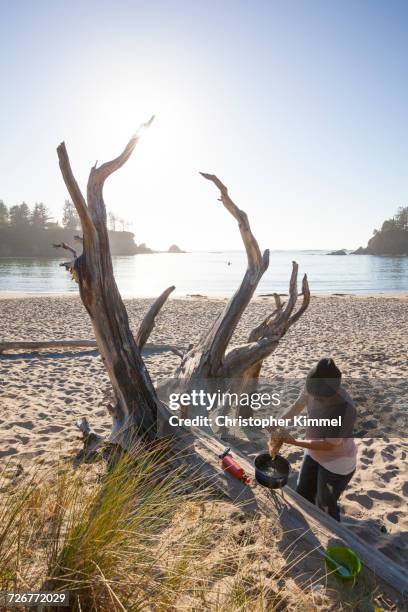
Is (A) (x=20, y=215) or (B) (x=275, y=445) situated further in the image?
(A) (x=20, y=215)

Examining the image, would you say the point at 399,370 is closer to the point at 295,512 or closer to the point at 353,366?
the point at 353,366

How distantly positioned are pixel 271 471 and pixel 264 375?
15.3ft

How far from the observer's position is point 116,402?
13.8 feet

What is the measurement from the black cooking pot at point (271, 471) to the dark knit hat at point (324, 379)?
650 mm

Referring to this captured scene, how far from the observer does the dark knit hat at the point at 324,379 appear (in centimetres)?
304

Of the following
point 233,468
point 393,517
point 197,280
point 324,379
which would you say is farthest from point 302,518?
point 197,280

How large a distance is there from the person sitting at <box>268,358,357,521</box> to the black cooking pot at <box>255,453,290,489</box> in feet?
0.44

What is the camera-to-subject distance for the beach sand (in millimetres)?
3727

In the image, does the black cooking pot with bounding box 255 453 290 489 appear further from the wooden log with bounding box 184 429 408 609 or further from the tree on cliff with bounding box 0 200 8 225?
the tree on cliff with bounding box 0 200 8 225

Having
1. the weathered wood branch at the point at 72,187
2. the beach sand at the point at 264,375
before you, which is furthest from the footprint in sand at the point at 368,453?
the weathered wood branch at the point at 72,187

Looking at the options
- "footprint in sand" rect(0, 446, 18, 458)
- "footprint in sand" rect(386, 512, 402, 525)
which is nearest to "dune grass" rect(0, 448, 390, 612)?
"footprint in sand" rect(386, 512, 402, 525)

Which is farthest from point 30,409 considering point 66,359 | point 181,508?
point 181,508

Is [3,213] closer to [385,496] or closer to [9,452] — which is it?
[9,452]

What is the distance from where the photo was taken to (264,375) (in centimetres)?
778
